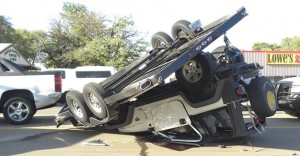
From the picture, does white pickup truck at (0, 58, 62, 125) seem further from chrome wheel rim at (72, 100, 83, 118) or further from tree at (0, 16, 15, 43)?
tree at (0, 16, 15, 43)

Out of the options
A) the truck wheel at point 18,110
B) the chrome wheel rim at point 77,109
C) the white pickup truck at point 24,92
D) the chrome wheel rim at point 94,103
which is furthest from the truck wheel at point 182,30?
the truck wheel at point 18,110

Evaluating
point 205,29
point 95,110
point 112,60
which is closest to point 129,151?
point 95,110

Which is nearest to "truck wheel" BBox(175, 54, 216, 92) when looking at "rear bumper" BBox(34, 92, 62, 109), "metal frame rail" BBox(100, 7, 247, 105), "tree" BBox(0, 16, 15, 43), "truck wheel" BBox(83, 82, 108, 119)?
"metal frame rail" BBox(100, 7, 247, 105)

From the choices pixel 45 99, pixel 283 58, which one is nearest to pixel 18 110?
pixel 45 99

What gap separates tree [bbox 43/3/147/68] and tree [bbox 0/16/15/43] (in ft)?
16.6

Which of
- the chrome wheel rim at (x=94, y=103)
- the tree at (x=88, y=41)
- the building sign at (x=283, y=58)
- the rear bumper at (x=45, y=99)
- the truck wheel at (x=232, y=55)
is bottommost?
the chrome wheel rim at (x=94, y=103)

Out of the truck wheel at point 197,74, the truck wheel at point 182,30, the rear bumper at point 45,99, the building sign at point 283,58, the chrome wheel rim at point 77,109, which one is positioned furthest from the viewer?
the building sign at point 283,58

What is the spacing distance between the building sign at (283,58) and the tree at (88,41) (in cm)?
1318

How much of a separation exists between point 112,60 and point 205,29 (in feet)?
→ 117

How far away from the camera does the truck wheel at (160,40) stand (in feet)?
26.5

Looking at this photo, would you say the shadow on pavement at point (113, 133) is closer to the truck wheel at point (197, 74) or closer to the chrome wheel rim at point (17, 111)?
the chrome wheel rim at point (17, 111)

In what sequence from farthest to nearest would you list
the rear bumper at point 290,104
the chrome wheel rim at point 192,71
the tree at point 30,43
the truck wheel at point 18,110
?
1. the tree at point 30,43
2. the rear bumper at point 290,104
3. the truck wheel at point 18,110
4. the chrome wheel rim at point 192,71

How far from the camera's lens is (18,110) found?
1050cm

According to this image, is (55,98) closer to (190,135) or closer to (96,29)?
(190,135)
